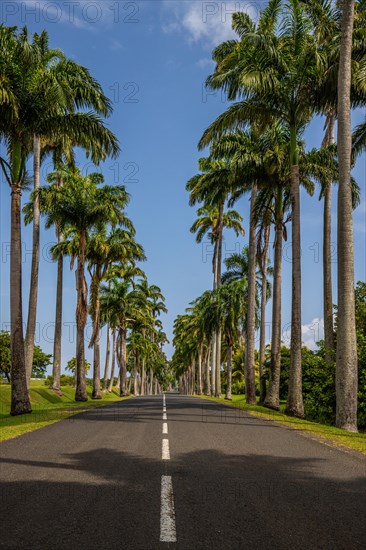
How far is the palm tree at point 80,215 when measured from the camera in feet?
97.2

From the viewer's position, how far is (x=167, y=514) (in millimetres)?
4797

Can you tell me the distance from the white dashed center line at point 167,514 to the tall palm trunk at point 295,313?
13323 millimetres

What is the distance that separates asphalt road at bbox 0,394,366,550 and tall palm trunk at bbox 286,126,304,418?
8.76 meters

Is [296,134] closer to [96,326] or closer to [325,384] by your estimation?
[325,384]

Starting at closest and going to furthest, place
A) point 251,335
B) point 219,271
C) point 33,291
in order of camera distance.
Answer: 1. point 33,291
2. point 251,335
3. point 219,271

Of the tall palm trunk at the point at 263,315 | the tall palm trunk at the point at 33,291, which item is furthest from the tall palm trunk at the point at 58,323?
the tall palm trunk at the point at 263,315

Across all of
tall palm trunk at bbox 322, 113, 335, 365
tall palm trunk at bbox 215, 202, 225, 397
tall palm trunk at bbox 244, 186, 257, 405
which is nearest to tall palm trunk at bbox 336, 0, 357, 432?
tall palm trunk at bbox 322, 113, 335, 365

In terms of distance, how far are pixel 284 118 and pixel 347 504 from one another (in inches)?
744

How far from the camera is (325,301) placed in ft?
86.6

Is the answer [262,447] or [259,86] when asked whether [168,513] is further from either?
[259,86]

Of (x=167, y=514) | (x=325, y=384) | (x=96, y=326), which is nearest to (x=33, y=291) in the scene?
(x=96, y=326)

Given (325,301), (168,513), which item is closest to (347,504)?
(168,513)

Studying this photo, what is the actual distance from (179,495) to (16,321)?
13.3 meters

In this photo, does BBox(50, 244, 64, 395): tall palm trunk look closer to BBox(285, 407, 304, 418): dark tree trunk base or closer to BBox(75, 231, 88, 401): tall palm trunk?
BBox(75, 231, 88, 401): tall palm trunk
